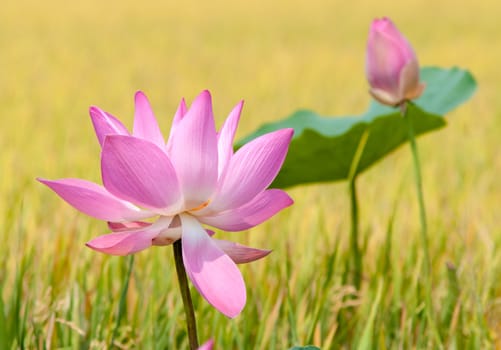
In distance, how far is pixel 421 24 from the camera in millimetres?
7961

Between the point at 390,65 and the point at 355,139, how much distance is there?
0.29 meters

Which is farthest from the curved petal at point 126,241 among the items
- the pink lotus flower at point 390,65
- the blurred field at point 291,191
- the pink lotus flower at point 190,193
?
the pink lotus flower at point 390,65

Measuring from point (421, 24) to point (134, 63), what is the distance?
12.7ft

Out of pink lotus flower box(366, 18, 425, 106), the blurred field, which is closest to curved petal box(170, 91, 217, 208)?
the blurred field

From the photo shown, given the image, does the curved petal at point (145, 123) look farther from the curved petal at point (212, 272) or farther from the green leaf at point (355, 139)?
the green leaf at point (355, 139)

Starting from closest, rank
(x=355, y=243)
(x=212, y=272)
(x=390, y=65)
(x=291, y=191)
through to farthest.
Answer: (x=212, y=272) → (x=390, y=65) → (x=355, y=243) → (x=291, y=191)

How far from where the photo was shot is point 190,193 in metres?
0.51

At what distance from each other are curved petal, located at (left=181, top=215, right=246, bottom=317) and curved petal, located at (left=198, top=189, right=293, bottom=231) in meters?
0.02

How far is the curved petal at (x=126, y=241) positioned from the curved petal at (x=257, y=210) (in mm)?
44

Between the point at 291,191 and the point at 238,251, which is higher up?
the point at 291,191

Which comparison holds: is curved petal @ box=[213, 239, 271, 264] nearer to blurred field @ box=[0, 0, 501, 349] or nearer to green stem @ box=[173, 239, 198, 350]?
green stem @ box=[173, 239, 198, 350]

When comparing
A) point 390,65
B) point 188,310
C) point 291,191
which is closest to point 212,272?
point 188,310

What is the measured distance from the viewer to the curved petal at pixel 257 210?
516 mm

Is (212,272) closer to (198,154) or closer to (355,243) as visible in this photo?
(198,154)
